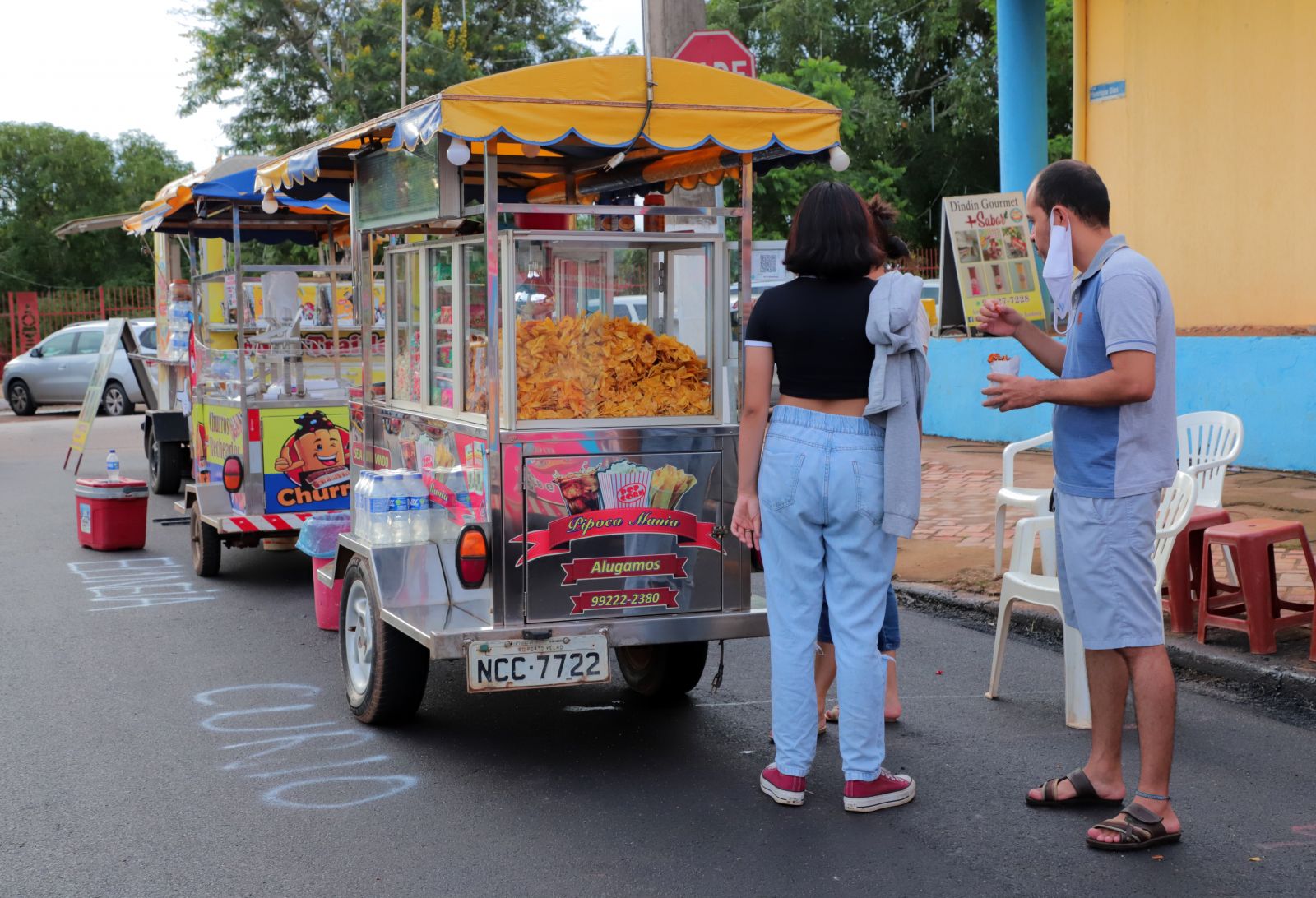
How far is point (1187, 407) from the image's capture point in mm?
11164

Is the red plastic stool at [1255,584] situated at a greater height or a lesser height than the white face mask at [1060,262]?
lesser

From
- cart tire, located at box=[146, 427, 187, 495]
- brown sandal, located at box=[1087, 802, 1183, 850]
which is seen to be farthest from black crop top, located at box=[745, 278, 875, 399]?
cart tire, located at box=[146, 427, 187, 495]

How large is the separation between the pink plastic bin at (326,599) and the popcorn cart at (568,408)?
1456mm

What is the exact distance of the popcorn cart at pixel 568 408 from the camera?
4.74 meters

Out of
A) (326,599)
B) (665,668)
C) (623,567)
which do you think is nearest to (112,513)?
(326,599)

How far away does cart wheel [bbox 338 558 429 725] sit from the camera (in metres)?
5.15

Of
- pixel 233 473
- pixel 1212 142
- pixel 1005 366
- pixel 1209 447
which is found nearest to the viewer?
pixel 1005 366

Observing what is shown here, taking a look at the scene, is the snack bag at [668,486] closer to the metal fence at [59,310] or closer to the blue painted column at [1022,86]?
the blue painted column at [1022,86]

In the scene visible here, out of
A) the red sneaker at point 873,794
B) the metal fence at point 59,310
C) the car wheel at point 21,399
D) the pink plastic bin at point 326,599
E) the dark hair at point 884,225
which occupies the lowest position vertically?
the red sneaker at point 873,794

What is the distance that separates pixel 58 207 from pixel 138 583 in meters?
39.3

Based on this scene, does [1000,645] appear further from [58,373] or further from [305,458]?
[58,373]

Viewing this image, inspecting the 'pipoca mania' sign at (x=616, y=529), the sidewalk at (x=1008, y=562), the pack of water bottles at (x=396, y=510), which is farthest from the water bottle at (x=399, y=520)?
the sidewalk at (x=1008, y=562)

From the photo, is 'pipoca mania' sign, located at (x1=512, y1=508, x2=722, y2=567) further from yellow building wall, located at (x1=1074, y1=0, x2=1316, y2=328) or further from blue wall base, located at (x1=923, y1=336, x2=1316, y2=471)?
yellow building wall, located at (x1=1074, y1=0, x2=1316, y2=328)

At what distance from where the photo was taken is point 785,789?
439 centimetres
